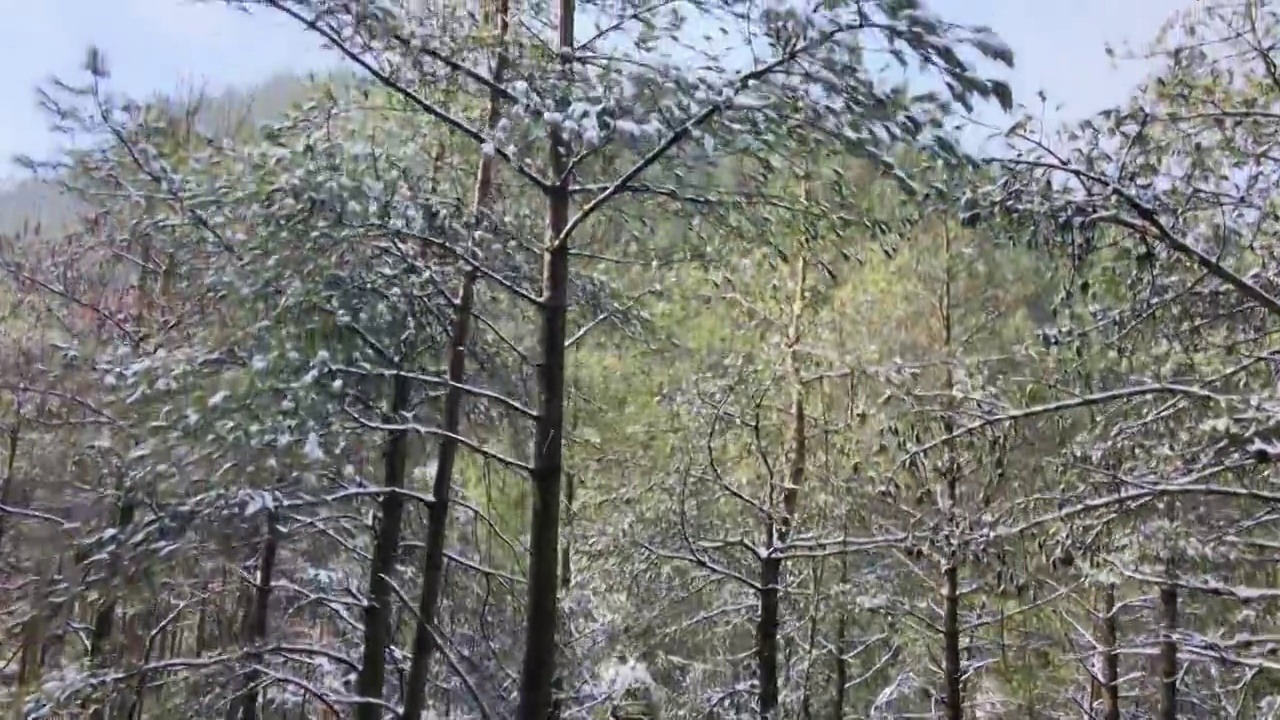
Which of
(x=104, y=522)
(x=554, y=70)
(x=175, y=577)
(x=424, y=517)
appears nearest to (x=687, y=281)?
(x=424, y=517)

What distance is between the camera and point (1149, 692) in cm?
789

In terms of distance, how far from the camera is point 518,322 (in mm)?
4703

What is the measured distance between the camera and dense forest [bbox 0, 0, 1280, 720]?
2.82m

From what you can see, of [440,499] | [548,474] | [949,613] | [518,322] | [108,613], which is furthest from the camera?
[949,613]

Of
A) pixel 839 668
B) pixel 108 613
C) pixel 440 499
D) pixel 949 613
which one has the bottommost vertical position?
pixel 108 613

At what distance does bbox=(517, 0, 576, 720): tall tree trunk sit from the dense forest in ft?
0.05

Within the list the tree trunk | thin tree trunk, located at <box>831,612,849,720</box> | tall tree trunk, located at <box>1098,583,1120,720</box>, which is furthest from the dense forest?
tall tree trunk, located at <box>1098,583,1120,720</box>

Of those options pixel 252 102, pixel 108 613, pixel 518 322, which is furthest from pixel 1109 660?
pixel 252 102

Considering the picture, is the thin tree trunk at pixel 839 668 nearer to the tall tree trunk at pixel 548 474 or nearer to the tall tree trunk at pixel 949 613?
the tall tree trunk at pixel 949 613

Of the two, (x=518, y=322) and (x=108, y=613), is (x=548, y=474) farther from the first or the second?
(x=108, y=613)

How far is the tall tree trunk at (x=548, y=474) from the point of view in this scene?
3.24 metres

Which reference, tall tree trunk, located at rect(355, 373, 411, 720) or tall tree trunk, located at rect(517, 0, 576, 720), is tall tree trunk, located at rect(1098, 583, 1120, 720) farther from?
tall tree trunk, located at rect(517, 0, 576, 720)

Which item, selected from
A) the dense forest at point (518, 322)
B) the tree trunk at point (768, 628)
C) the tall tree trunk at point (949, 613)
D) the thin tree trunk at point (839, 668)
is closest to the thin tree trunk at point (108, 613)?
the dense forest at point (518, 322)

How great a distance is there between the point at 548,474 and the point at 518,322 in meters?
1.46
